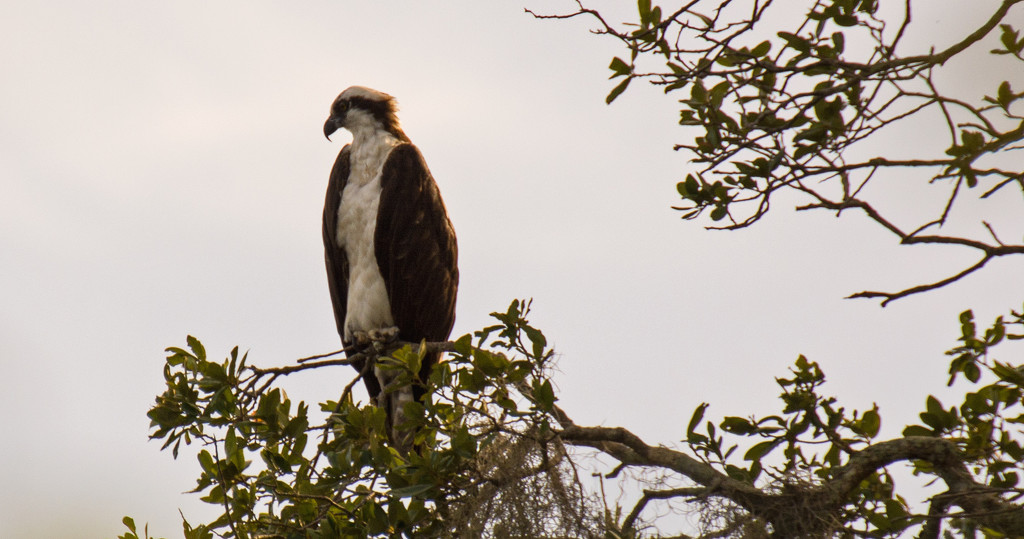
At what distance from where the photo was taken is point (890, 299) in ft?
8.59

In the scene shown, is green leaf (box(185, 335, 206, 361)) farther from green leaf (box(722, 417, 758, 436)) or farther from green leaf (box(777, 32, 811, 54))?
green leaf (box(777, 32, 811, 54))

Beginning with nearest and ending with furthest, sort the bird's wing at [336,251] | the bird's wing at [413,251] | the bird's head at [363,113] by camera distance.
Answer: the bird's wing at [413,251] → the bird's wing at [336,251] → the bird's head at [363,113]

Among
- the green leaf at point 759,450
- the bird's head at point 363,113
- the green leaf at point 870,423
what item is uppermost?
the bird's head at point 363,113

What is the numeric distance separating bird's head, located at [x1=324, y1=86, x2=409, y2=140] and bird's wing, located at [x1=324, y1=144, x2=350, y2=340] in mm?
343

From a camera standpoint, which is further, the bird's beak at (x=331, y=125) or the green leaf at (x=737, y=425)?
the bird's beak at (x=331, y=125)

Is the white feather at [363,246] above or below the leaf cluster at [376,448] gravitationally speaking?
above

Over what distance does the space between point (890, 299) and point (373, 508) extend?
1.51 meters

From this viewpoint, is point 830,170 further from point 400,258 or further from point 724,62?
point 400,258

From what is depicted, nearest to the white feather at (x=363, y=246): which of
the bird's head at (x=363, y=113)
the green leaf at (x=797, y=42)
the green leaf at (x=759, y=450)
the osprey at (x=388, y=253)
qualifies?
the osprey at (x=388, y=253)

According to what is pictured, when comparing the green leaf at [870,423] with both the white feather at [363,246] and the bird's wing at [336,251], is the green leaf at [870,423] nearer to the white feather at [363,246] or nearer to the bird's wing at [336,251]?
the white feather at [363,246]

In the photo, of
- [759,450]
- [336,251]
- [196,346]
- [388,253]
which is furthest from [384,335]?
[759,450]

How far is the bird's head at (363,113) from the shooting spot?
600 centimetres

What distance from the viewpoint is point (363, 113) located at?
6086 millimetres

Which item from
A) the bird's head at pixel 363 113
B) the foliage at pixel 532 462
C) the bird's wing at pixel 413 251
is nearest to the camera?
the foliage at pixel 532 462
